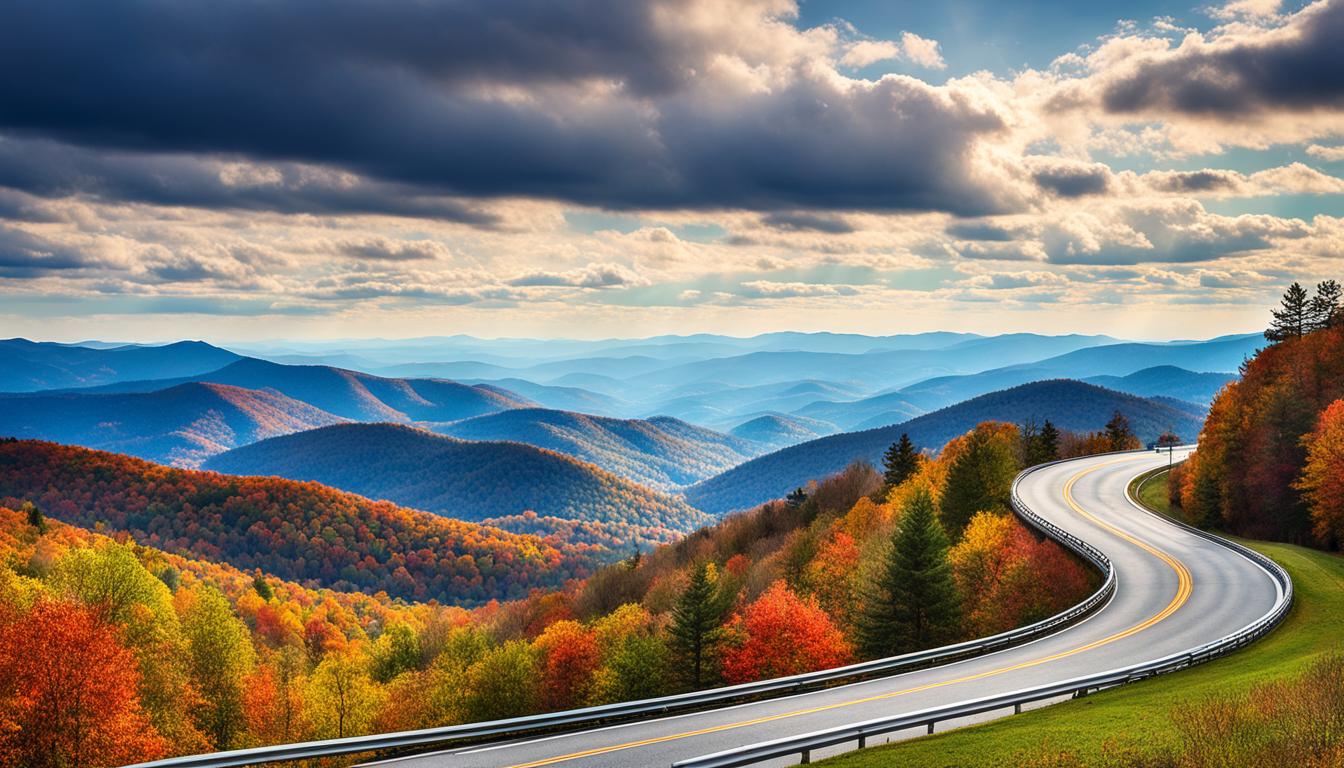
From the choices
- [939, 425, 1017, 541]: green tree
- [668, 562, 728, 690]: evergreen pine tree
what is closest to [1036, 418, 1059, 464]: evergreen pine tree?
[939, 425, 1017, 541]: green tree

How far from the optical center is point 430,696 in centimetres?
4788

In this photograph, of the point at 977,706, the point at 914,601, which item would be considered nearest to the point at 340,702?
the point at 914,601

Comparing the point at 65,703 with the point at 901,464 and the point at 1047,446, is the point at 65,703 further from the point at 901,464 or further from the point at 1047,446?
the point at 1047,446

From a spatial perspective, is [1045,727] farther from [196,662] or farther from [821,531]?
[821,531]

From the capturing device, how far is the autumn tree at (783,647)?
4097 centimetres

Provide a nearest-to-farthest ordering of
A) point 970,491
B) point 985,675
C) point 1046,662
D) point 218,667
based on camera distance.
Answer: point 985,675 < point 1046,662 < point 218,667 < point 970,491

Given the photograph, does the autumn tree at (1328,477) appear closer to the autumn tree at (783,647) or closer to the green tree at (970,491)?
the green tree at (970,491)

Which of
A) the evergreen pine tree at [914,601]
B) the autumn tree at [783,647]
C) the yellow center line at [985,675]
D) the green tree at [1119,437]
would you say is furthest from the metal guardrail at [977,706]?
the green tree at [1119,437]

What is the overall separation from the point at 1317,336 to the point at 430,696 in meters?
79.0

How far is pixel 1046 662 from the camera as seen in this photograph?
30000mm

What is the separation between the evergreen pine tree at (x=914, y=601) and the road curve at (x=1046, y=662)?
26.0 ft

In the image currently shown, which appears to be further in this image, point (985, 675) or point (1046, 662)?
point (1046, 662)

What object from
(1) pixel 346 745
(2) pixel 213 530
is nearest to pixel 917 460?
(1) pixel 346 745

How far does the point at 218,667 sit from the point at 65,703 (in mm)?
19696
